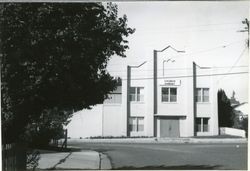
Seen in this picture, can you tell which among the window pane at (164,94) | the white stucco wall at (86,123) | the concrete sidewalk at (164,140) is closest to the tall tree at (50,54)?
the white stucco wall at (86,123)

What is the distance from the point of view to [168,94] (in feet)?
33.4

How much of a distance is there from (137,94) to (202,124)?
73.8 inches

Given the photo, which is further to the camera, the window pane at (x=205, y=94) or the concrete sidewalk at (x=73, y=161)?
the window pane at (x=205, y=94)

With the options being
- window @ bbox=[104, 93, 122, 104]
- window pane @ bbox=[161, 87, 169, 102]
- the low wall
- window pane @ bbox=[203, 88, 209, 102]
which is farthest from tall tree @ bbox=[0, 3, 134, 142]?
the low wall

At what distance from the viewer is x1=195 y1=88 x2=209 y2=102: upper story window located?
34.1 ft

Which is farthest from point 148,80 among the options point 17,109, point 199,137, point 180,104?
point 17,109

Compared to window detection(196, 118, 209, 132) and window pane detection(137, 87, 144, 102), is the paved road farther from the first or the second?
window pane detection(137, 87, 144, 102)

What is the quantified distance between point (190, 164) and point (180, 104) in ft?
6.83

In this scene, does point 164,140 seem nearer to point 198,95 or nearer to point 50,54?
point 198,95

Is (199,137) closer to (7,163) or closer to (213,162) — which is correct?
(213,162)

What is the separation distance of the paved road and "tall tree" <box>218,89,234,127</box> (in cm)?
61

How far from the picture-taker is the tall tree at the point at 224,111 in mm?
10239

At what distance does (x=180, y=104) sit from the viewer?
35.9 feet

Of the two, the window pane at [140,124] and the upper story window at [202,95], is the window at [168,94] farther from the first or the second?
the window pane at [140,124]
